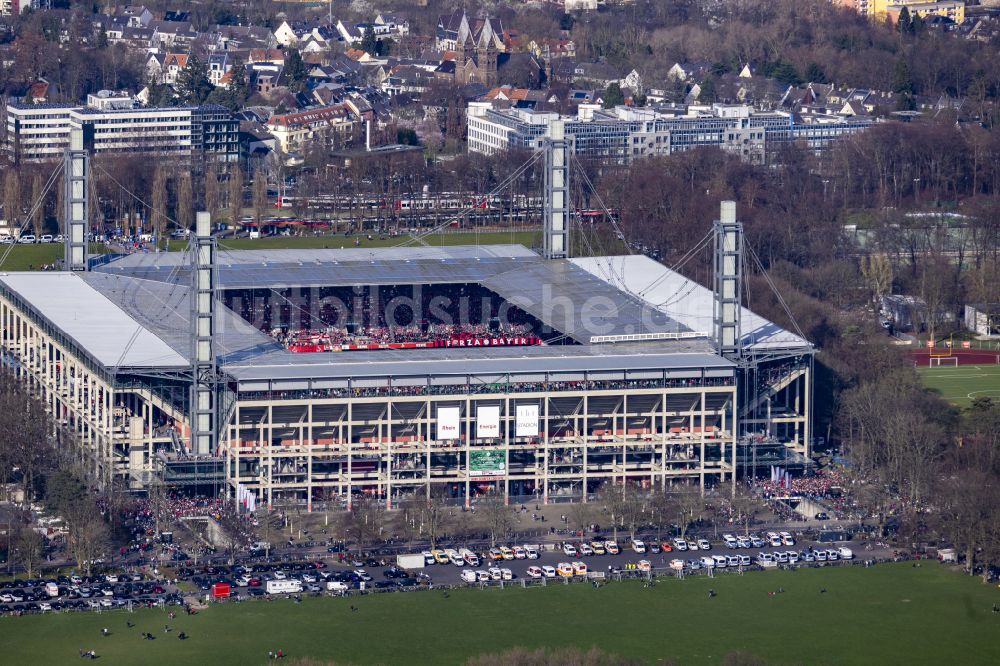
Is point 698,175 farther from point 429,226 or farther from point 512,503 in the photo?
point 512,503

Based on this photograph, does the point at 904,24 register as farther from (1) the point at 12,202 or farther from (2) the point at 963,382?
(2) the point at 963,382

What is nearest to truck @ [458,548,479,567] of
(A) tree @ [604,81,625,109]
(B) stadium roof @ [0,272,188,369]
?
(B) stadium roof @ [0,272,188,369]

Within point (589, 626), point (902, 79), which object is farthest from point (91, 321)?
point (902, 79)

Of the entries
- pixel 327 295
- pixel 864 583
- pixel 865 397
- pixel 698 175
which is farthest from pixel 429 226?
pixel 864 583

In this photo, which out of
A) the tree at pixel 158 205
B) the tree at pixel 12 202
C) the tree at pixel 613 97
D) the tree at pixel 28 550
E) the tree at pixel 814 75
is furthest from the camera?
the tree at pixel 814 75

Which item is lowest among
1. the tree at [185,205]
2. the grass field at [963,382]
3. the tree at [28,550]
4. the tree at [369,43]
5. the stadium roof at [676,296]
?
the tree at [28,550]

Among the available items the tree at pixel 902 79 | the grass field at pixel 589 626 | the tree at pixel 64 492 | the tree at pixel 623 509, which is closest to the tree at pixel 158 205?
the tree at pixel 64 492

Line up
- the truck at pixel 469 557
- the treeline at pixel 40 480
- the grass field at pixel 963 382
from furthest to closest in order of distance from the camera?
the grass field at pixel 963 382 → the truck at pixel 469 557 → the treeline at pixel 40 480

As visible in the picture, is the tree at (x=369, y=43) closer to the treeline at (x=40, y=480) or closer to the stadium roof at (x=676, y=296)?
the stadium roof at (x=676, y=296)
